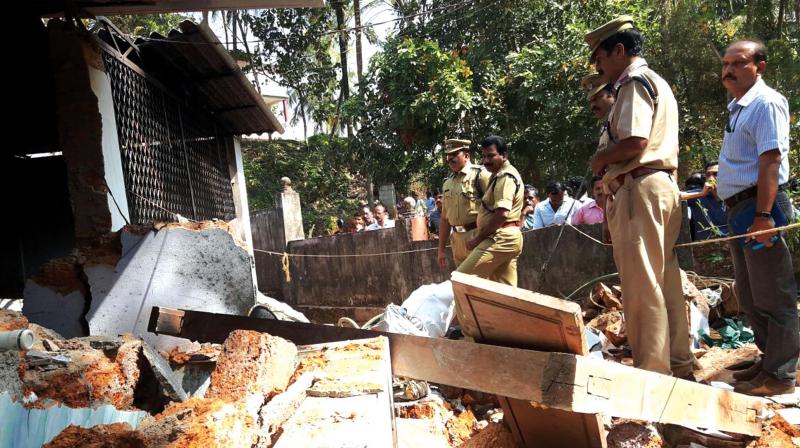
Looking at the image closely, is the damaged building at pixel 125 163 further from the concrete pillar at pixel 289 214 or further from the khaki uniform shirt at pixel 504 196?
the concrete pillar at pixel 289 214

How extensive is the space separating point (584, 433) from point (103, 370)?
7.35 ft

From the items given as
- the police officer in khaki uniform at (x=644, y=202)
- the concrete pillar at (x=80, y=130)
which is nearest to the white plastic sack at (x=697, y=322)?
the police officer in khaki uniform at (x=644, y=202)

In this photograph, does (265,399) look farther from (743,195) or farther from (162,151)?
(162,151)

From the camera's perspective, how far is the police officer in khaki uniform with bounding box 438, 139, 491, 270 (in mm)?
5148

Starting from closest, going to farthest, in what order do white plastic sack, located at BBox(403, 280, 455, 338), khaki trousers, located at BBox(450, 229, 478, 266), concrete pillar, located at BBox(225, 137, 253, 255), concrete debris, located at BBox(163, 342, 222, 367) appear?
concrete debris, located at BBox(163, 342, 222, 367)
khaki trousers, located at BBox(450, 229, 478, 266)
white plastic sack, located at BBox(403, 280, 455, 338)
concrete pillar, located at BBox(225, 137, 253, 255)

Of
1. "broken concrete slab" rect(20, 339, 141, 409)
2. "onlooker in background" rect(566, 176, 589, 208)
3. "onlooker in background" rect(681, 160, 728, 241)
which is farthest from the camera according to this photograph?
"onlooker in background" rect(566, 176, 589, 208)

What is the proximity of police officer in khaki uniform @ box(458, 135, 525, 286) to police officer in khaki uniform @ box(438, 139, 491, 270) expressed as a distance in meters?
0.15

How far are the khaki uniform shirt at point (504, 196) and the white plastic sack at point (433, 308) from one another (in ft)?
3.19

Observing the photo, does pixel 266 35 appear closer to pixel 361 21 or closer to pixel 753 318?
pixel 361 21

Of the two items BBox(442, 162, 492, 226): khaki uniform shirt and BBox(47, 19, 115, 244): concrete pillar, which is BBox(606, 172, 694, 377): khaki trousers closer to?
BBox(442, 162, 492, 226): khaki uniform shirt

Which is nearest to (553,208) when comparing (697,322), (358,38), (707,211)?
(707,211)

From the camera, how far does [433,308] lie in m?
5.52

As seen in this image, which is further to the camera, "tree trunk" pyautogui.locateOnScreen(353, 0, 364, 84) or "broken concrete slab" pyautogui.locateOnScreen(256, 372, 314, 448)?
"tree trunk" pyautogui.locateOnScreen(353, 0, 364, 84)

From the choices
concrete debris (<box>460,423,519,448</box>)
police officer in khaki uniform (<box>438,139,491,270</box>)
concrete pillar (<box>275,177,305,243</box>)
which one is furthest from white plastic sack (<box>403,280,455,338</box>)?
concrete pillar (<box>275,177,305,243</box>)
